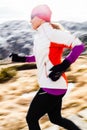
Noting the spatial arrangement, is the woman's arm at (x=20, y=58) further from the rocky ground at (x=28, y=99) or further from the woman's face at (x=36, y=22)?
the rocky ground at (x=28, y=99)

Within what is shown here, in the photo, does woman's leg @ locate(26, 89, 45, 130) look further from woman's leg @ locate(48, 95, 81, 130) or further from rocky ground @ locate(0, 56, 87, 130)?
rocky ground @ locate(0, 56, 87, 130)

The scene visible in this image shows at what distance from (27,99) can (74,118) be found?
2.16 m

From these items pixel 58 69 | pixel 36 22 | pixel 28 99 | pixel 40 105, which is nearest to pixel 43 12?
pixel 36 22

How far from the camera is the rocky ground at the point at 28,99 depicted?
6875mm

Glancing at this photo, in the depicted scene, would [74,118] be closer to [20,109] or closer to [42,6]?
[20,109]

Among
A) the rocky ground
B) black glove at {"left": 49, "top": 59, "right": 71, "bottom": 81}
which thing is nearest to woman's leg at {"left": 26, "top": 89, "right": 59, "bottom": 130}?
black glove at {"left": 49, "top": 59, "right": 71, "bottom": 81}

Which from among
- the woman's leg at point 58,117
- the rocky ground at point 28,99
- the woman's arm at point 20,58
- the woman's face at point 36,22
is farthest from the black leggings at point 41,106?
the rocky ground at point 28,99

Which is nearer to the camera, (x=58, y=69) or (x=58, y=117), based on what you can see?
(x=58, y=69)

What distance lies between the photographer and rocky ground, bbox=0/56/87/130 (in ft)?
22.6

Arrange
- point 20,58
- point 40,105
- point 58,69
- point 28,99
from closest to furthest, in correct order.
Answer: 1. point 58,69
2. point 40,105
3. point 20,58
4. point 28,99

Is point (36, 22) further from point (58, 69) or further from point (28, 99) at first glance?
point (28, 99)

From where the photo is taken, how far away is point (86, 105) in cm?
743

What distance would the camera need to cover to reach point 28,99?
8672 mm

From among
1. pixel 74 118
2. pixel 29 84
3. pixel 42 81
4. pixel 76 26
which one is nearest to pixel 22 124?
pixel 74 118
